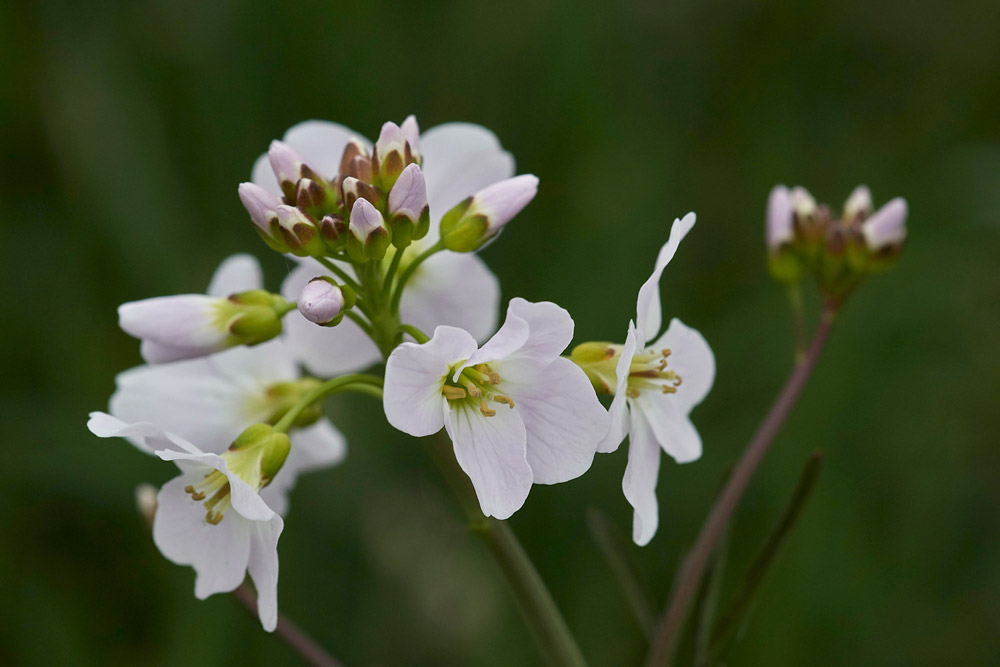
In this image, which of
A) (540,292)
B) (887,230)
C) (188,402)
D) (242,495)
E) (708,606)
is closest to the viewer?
(242,495)

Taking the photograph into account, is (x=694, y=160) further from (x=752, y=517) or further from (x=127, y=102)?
(x=127, y=102)

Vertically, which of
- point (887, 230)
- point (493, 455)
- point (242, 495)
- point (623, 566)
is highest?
point (242, 495)

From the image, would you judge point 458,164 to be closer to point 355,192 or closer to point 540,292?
point 355,192

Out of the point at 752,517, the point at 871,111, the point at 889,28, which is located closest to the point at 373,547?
the point at 752,517

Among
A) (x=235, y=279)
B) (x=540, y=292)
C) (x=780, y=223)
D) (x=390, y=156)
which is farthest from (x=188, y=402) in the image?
(x=540, y=292)

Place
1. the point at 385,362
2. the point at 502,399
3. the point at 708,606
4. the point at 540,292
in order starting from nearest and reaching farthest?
1. the point at 502,399
2. the point at 385,362
3. the point at 708,606
4. the point at 540,292

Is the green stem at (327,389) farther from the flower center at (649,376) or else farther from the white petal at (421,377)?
the flower center at (649,376)
